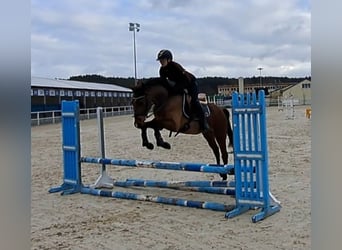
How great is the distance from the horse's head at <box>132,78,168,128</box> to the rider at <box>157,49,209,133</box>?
0.11 metres

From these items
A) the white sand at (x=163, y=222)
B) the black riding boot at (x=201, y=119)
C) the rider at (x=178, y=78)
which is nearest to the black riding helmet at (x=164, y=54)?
the rider at (x=178, y=78)

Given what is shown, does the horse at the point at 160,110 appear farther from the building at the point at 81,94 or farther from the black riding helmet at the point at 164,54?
the building at the point at 81,94

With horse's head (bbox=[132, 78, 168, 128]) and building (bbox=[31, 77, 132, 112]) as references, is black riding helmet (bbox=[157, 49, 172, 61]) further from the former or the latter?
building (bbox=[31, 77, 132, 112])

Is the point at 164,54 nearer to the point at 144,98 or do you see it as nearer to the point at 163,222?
the point at 144,98

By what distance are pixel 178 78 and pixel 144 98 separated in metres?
0.34

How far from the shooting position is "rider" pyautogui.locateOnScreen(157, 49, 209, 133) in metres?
2.87

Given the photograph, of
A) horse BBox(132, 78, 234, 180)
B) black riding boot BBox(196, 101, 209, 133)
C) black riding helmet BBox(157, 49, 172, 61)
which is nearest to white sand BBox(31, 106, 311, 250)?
horse BBox(132, 78, 234, 180)

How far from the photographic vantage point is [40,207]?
2.88 m

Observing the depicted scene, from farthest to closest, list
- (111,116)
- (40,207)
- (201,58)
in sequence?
(111,116) < (40,207) < (201,58)

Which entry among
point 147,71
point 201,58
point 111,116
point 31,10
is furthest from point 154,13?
point 111,116

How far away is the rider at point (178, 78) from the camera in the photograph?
2.87m

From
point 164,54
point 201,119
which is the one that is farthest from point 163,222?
point 164,54
